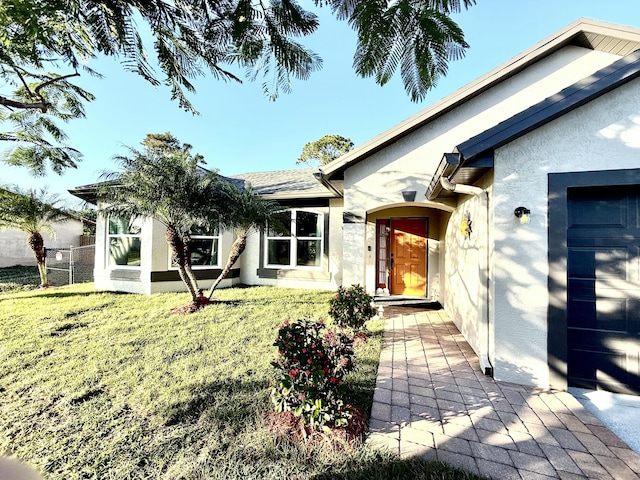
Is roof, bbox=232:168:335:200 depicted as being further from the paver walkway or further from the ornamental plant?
the paver walkway

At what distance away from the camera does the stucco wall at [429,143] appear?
6.48m

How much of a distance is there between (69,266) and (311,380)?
18168mm

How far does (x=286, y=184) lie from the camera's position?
12219mm

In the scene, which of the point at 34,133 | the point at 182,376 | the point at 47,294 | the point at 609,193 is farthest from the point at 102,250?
the point at 609,193

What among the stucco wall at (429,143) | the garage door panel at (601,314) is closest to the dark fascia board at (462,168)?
the stucco wall at (429,143)

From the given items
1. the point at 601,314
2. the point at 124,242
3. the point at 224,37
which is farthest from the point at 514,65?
the point at 124,242

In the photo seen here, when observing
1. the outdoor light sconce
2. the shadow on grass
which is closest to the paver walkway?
the shadow on grass

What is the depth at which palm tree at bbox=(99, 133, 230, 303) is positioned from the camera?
23.1 ft

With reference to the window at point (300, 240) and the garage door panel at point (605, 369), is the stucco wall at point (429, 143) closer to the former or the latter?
the window at point (300, 240)

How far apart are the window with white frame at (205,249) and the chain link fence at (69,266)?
19.1 feet

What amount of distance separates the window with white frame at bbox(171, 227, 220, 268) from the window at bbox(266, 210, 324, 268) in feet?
7.25

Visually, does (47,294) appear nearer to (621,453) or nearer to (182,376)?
(182,376)

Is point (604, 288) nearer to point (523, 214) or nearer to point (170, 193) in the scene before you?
point (523, 214)

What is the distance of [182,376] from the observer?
4082 millimetres
